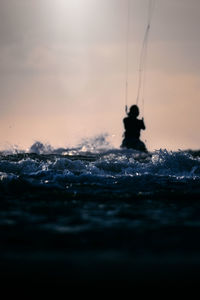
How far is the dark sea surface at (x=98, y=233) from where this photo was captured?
102 inches

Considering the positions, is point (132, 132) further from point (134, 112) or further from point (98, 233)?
point (98, 233)

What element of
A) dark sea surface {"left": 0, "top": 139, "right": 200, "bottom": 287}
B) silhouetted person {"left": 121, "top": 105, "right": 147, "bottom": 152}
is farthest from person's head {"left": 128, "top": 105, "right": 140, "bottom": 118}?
dark sea surface {"left": 0, "top": 139, "right": 200, "bottom": 287}

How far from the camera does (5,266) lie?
268cm

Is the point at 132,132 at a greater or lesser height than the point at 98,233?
greater

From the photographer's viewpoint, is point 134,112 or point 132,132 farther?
point 134,112

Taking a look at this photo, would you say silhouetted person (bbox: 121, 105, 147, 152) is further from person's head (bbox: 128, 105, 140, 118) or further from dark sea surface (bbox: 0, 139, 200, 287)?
dark sea surface (bbox: 0, 139, 200, 287)

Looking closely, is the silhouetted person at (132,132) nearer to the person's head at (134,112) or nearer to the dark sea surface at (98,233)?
the person's head at (134,112)

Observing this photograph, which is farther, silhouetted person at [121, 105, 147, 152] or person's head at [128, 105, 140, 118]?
person's head at [128, 105, 140, 118]

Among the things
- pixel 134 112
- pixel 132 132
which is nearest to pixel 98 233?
pixel 132 132

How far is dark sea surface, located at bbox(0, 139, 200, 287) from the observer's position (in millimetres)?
2580

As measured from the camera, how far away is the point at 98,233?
3.60 meters

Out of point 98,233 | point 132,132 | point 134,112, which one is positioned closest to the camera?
point 98,233

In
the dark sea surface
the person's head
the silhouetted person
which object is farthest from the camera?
the person's head

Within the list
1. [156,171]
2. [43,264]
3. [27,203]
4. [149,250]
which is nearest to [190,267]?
[149,250]
